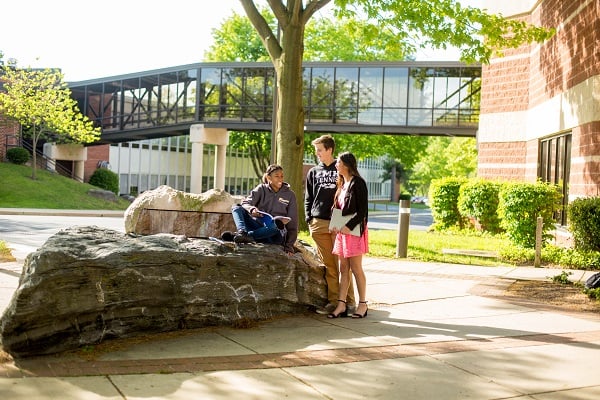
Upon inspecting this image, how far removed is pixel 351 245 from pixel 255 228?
Answer: 1.03 metres

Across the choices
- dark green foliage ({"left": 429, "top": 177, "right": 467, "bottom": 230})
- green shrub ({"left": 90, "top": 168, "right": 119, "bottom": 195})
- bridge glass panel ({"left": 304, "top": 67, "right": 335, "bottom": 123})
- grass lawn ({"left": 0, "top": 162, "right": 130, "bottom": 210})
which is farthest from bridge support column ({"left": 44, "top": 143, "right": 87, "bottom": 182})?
dark green foliage ({"left": 429, "top": 177, "right": 467, "bottom": 230})

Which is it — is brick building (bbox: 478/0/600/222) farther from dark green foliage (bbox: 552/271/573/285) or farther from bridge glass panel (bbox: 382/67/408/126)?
bridge glass panel (bbox: 382/67/408/126)

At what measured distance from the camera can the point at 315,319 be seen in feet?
23.7

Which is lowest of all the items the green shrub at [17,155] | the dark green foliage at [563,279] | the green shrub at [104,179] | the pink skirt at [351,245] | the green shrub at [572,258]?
the dark green foliage at [563,279]

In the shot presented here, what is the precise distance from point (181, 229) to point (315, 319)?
2679mm

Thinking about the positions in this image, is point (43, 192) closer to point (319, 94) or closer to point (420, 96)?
point (319, 94)

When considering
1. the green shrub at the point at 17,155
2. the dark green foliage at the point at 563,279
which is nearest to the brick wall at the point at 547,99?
the dark green foliage at the point at 563,279

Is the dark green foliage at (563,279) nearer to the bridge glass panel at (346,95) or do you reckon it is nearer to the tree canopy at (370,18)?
the tree canopy at (370,18)

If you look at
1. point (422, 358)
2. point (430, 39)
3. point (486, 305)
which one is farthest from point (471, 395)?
point (430, 39)

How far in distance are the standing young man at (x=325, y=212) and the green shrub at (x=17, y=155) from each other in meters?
33.0

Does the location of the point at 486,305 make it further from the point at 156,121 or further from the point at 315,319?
the point at 156,121

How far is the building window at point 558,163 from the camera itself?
607 inches

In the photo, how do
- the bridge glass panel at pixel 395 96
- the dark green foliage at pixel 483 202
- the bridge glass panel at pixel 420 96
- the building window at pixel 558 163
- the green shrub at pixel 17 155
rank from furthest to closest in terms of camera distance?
the green shrub at pixel 17 155 → the bridge glass panel at pixel 395 96 → the bridge glass panel at pixel 420 96 → the dark green foliage at pixel 483 202 → the building window at pixel 558 163

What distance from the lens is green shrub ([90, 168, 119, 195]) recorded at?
4172 centimetres
